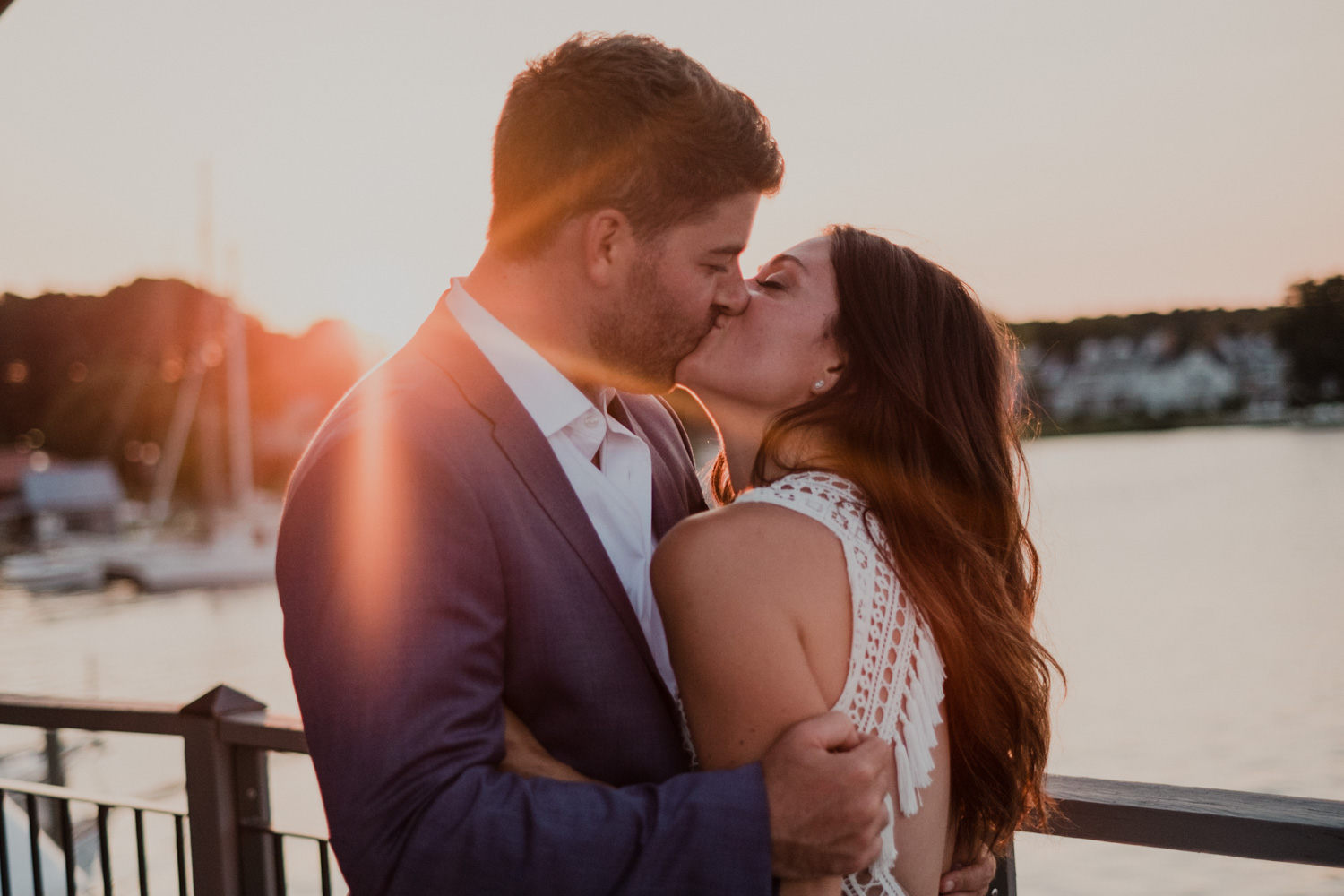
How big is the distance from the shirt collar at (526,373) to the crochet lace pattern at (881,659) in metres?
0.37

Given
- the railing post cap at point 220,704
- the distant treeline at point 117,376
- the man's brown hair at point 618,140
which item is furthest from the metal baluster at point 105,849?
the distant treeline at point 117,376

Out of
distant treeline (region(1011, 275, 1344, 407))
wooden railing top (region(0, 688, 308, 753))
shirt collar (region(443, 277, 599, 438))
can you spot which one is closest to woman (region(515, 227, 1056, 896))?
shirt collar (region(443, 277, 599, 438))

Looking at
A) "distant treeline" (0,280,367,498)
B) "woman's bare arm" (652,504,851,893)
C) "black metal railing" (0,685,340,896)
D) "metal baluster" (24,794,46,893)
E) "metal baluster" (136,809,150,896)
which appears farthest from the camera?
"distant treeline" (0,280,367,498)

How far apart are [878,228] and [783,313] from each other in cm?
32

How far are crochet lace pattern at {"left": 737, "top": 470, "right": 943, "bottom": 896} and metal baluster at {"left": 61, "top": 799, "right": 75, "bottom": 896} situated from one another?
94.4 inches

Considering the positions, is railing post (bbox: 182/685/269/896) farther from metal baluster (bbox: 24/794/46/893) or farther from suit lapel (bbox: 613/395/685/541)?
suit lapel (bbox: 613/395/685/541)

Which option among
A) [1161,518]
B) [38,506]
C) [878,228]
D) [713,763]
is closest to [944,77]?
[878,228]

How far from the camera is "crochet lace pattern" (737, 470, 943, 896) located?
5.13ft

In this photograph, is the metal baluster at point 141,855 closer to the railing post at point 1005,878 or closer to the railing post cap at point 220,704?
the railing post cap at point 220,704

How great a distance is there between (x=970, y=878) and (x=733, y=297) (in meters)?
1.13

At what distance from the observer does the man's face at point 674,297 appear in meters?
1.99

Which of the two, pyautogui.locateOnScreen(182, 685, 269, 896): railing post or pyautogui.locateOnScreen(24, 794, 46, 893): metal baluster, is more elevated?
pyautogui.locateOnScreen(182, 685, 269, 896): railing post

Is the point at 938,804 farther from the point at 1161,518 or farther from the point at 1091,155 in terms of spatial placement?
the point at 1091,155

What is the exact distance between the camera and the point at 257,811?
270 centimetres
